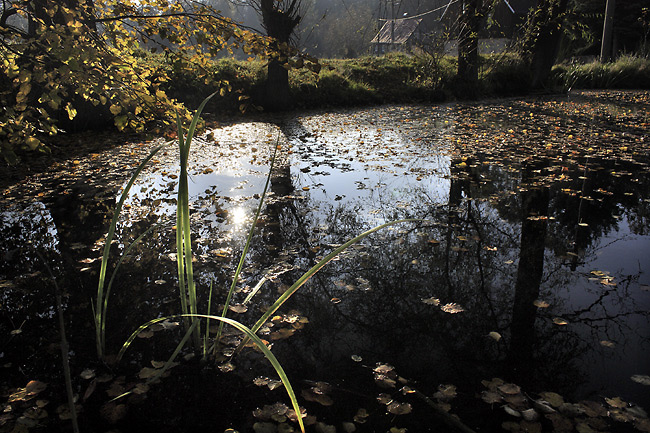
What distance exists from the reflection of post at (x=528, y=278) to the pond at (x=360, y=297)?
1cm

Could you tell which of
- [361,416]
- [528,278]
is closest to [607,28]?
[528,278]

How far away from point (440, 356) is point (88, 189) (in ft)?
14.8

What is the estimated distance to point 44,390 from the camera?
1795 mm

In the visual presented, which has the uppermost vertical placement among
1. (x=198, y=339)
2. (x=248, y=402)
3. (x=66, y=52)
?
(x=66, y=52)

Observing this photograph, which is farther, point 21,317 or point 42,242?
point 42,242

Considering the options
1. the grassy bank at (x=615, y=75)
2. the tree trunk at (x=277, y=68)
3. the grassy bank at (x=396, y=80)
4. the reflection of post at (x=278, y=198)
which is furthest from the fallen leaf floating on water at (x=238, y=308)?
the grassy bank at (x=615, y=75)

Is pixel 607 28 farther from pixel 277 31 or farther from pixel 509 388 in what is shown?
pixel 509 388

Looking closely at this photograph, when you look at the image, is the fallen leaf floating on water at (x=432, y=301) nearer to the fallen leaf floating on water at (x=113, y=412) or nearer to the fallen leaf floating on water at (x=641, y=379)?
the fallen leaf floating on water at (x=641, y=379)

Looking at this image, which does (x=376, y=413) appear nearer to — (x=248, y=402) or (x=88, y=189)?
(x=248, y=402)

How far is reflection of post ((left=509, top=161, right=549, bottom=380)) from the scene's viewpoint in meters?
1.98

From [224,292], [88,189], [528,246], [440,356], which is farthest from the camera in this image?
[88,189]

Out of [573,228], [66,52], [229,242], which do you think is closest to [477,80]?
[573,228]

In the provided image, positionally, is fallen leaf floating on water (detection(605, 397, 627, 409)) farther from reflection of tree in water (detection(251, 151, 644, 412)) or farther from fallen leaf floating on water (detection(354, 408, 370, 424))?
fallen leaf floating on water (detection(354, 408, 370, 424))

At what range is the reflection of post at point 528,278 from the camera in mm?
1979
